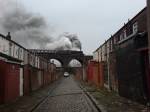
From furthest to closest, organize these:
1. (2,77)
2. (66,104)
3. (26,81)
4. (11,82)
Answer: (26,81) < (11,82) < (66,104) < (2,77)

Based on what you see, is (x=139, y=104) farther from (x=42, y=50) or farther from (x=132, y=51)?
(x=42, y=50)

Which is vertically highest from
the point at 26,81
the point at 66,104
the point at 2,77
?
the point at 2,77

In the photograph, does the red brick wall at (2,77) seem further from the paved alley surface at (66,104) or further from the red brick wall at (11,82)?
the paved alley surface at (66,104)

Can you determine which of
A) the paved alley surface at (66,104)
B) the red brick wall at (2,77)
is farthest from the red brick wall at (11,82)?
the paved alley surface at (66,104)

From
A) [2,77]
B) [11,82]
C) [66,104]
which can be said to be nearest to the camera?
[2,77]

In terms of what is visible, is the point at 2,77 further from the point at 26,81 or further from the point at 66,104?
the point at 26,81

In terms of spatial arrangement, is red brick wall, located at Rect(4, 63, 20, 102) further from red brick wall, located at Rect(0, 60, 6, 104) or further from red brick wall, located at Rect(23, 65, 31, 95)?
red brick wall, located at Rect(23, 65, 31, 95)

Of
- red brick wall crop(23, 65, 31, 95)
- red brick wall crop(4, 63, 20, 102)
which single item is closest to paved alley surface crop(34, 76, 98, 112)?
red brick wall crop(4, 63, 20, 102)

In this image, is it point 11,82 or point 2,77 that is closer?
point 2,77

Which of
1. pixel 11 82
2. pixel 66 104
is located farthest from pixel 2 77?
pixel 66 104

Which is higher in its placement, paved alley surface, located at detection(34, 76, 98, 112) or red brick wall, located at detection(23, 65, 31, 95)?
red brick wall, located at detection(23, 65, 31, 95)

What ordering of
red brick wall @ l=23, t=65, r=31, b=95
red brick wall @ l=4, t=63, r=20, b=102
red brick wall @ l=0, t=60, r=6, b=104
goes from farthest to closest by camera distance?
red brick wall @ l=23, t=65, r=31, b=95
red brick wall @ l=4, t=63, r=20, b=102
red brick wall @ l=0, t=60, r=6, b=104

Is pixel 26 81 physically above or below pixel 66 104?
above


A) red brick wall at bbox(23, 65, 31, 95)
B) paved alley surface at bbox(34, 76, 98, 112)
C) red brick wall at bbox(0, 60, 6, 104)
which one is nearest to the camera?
paved alley surface at bbox(34, 76, 98, 112)
